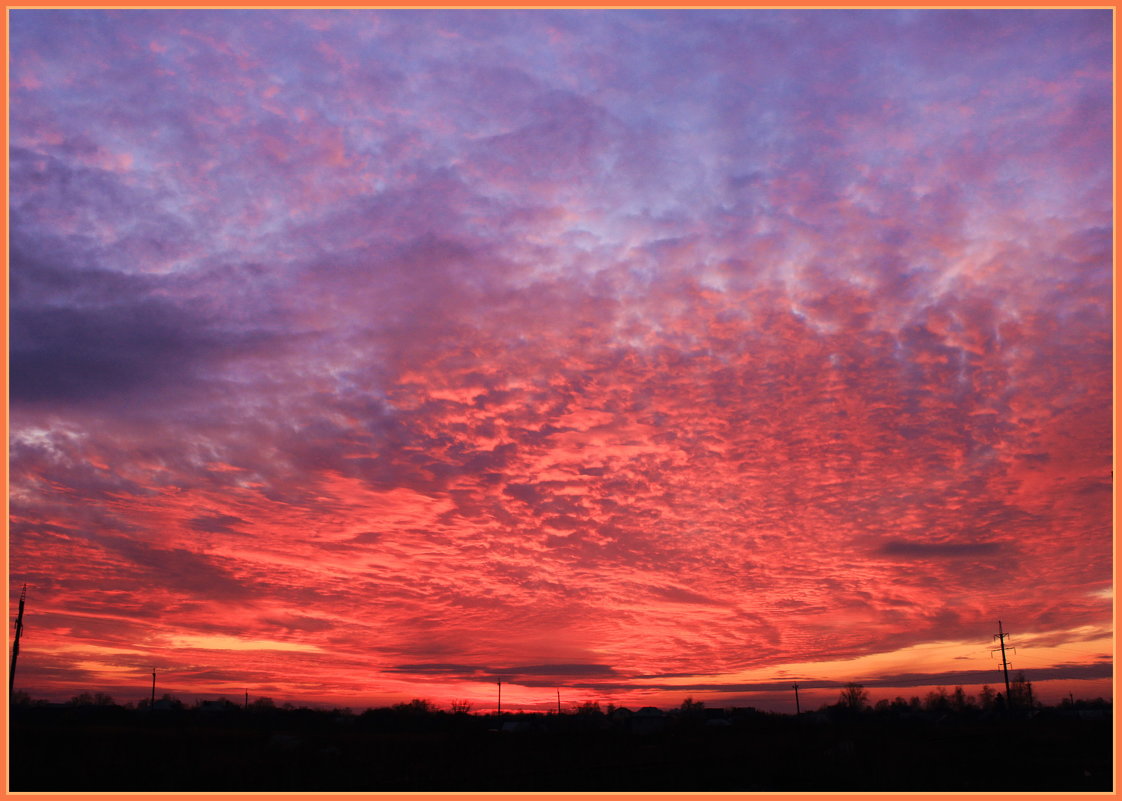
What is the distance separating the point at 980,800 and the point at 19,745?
153 feet

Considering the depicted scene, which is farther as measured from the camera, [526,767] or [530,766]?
[530,766]

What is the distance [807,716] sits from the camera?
145875mm

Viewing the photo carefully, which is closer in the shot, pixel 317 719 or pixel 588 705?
pixel 317 719

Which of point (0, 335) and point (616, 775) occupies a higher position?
point (0, 335)

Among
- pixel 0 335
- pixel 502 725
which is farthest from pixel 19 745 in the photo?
pixel 502 725

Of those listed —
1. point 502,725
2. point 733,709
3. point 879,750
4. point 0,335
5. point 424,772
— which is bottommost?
point 733,709

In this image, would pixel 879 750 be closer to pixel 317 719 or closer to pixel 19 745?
pixel 19 745

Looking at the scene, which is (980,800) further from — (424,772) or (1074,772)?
(424,772)

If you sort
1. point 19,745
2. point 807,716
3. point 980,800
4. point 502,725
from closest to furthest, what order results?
point 980,800, point 19,745, point 502,725, point 807,716

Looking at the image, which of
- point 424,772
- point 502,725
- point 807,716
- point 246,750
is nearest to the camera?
point 424,772

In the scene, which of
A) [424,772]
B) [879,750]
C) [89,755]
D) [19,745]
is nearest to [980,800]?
[424,772]

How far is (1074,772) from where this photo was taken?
37.6m

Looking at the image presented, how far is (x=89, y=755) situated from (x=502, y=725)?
78789 millimetres

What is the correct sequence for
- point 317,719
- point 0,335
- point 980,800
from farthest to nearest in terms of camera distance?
1. point 317,719
2. point 980,800
3. point 0,335
